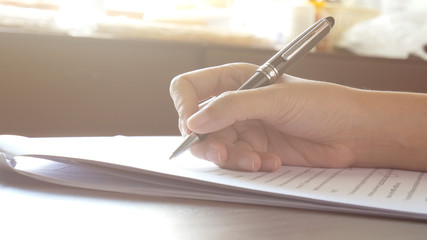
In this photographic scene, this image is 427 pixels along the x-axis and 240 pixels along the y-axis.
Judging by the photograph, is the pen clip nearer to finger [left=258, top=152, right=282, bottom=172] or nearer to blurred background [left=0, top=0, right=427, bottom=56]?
finger [left=258, top=152, right=282, bottom=172]

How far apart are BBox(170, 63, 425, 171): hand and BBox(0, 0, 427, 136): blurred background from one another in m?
0.58

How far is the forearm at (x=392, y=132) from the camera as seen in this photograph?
26.0 inches

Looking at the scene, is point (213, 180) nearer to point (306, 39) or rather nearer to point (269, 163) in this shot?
point (269, 163)

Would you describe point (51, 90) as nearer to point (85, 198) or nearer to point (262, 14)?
point (262, 14)

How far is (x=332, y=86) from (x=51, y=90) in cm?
77

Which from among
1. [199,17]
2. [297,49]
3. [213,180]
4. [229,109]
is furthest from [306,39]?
[199,17]

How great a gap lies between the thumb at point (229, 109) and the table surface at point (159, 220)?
0.13 m

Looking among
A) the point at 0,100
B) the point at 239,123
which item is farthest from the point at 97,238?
the point at 0,100

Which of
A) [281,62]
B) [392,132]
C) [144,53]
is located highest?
[144,53]

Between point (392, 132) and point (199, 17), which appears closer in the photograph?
point (392, 132)

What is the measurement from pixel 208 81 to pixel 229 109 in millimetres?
180

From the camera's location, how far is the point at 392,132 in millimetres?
673

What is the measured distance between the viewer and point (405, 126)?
68 cm

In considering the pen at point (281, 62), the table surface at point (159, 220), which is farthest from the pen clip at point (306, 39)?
the table surface at point (159, 220)
